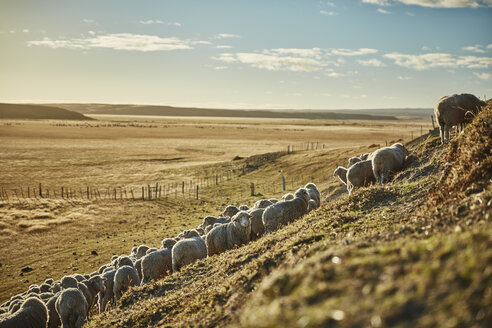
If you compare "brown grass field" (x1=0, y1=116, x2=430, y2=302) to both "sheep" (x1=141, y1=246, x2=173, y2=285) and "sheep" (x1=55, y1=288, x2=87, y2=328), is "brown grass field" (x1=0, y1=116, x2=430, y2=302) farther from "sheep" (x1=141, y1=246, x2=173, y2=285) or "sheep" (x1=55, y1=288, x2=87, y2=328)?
"sheep" (x1=141, y1=246, x2=173, y2=285)

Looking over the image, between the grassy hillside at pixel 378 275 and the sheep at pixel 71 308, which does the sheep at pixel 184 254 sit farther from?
the grassy hillside at pixel 378 275

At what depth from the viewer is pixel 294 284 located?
4.71 metres

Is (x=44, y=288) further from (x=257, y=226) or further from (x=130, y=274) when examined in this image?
(x=257, y=226)

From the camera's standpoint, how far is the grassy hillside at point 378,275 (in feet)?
11.9

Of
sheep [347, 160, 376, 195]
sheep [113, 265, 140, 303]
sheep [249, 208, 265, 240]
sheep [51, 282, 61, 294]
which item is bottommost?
sheep [51, 282, 61, 294]

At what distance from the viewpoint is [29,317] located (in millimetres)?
12633

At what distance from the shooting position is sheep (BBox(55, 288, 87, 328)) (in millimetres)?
12477

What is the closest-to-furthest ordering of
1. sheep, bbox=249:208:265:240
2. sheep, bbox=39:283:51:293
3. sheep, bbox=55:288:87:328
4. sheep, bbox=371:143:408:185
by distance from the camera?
sheep, bbox=55:288:87:328 < sheep, bbox=249:208:265:240 < sheep, bbox=371:143:408:185 < sheep, bbox=39:283:51:293

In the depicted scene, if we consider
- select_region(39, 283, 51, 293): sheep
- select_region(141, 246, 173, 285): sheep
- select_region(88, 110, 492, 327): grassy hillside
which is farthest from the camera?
select_region(39, 283, 51, 293): sheep

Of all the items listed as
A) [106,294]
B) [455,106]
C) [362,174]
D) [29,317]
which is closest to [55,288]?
[106,294]

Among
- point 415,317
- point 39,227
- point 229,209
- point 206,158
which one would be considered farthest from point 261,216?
point 206,158

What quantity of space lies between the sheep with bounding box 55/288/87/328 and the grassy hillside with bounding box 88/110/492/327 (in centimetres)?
295

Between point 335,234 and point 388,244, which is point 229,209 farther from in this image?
point 388,244

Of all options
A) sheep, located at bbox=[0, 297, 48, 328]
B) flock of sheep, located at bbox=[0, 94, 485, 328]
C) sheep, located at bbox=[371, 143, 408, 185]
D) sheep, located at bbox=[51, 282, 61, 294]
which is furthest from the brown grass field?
sheep, located at bbox=[371, 143, 408, 185]
